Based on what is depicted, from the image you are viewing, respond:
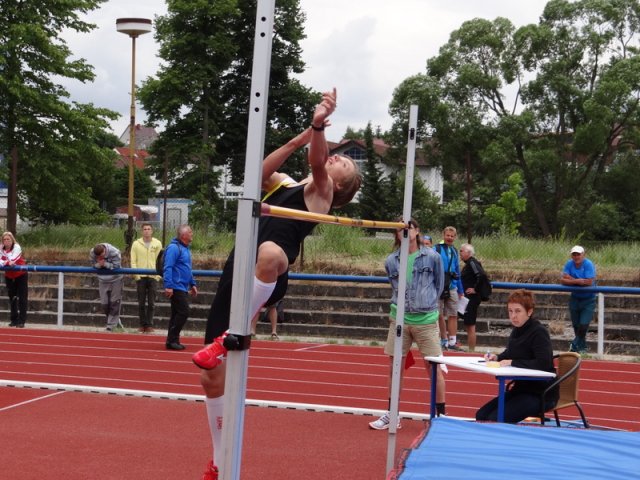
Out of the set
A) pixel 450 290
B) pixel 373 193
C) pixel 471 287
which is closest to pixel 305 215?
pixel 450 290

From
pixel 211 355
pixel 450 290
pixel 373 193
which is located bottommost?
pixel 450 290

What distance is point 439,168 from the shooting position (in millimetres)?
36688

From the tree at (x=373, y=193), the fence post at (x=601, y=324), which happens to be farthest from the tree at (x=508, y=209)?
the fence post at (x=601, y=324)

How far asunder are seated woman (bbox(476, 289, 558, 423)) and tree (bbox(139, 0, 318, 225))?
22826 millimetres

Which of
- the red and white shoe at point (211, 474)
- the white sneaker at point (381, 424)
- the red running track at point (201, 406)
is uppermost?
the red and white shoe at point (211, 474)

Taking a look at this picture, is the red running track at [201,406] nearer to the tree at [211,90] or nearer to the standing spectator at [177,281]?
the standing spectator at [177,281]

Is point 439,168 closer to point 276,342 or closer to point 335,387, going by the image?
point 276,342

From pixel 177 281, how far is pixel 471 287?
370cm

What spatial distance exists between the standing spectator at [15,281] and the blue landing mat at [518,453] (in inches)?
404

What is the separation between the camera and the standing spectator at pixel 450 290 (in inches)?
478

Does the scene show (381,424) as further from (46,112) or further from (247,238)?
(46,112)

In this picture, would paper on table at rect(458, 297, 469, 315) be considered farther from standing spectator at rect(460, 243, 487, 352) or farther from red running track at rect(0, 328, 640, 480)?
red running track at rect(0, 328, 640, 480)

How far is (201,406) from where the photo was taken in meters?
8.10

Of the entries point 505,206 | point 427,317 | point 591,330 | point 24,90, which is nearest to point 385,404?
point 427,317
